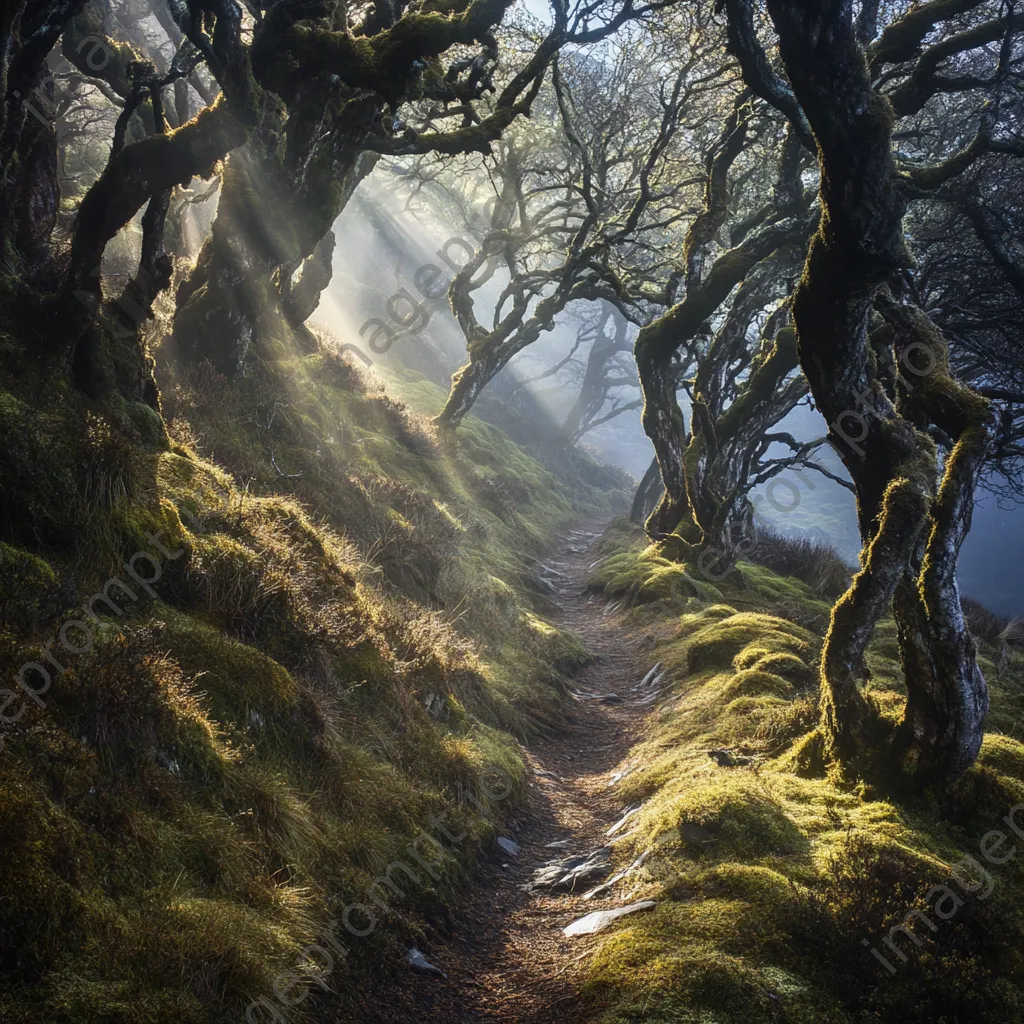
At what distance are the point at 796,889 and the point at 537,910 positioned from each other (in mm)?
1913

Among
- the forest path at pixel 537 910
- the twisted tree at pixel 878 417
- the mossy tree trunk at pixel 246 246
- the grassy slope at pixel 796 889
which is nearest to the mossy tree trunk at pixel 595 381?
the mossy tree trunk at pixel 246 246

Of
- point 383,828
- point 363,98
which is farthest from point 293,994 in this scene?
point 363,98

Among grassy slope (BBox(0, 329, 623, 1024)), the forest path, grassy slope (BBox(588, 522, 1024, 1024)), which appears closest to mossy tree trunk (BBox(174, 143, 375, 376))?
grassy slope (BBox(0, 329, 623, 1024))

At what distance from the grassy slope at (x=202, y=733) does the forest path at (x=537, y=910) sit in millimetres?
263

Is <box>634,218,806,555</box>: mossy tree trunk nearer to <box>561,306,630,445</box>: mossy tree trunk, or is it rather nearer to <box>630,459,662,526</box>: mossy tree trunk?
<box>630,459,662,526</box>: mossy tree trunk

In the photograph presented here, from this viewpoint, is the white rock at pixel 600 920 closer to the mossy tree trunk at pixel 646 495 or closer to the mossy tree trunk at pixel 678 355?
the mossy tree trunk at pixel 678 355

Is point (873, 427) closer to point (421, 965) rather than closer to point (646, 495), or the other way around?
point (421, 965)

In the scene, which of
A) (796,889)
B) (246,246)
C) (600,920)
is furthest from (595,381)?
(796,889)

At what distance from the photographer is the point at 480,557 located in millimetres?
14219

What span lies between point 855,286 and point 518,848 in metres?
5.46

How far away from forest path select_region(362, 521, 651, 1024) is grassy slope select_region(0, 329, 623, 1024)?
0.26 m

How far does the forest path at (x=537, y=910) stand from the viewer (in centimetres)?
390

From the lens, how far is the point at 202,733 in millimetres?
4082

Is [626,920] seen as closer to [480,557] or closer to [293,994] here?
[293,994]
